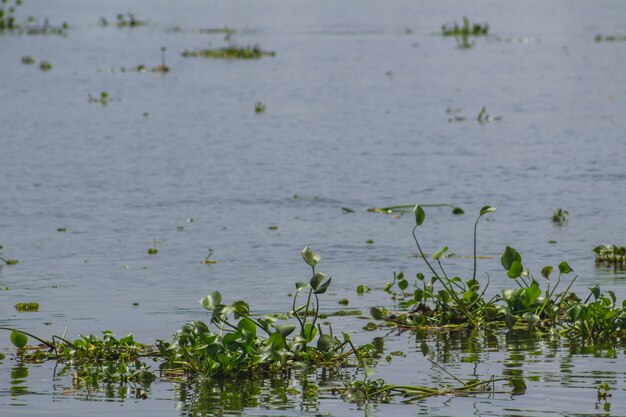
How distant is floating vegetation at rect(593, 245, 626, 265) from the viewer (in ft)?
38.4

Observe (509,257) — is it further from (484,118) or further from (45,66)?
(45,66)

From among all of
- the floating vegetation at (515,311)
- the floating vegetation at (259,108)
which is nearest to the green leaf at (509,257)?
the floating vegetation at (515,311)

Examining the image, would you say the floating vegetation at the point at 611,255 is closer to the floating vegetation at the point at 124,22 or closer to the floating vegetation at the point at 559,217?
the floating vegetation at the point at 559,217

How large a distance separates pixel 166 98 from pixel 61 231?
13396 millimetres

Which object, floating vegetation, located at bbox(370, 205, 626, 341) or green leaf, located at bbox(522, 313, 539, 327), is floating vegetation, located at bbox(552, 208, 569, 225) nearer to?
floating vegetation, located at bbox(370, 205, 626, 341)

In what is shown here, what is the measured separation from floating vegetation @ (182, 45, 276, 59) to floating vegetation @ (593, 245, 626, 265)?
24696 mm

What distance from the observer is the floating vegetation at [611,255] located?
1170 centimetres

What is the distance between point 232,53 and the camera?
36.1 meters

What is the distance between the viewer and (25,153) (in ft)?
63.8

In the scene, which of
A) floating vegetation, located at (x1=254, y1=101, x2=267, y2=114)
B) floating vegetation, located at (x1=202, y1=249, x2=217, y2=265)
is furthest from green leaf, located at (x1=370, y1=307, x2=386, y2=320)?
floating vegetation, located at (x1=254, y1=101, x2=267, y2=114)

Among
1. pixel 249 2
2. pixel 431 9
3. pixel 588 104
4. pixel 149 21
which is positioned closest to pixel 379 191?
pixel 588 104

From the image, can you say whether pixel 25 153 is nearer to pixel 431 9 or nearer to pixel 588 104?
pixel 588 104

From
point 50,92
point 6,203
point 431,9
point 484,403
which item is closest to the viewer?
point 484,403

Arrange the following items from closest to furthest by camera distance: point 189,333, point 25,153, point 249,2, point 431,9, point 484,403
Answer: point 484,403 < point 189,333 < point 25,153 < point 431,9 < point 249,2
